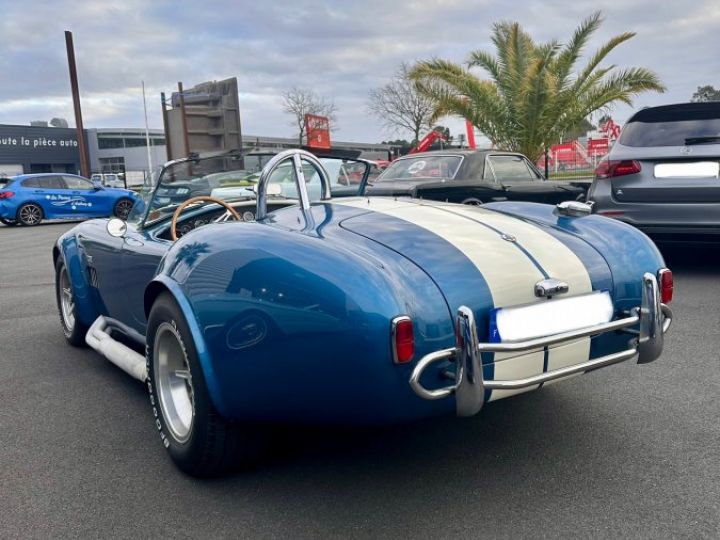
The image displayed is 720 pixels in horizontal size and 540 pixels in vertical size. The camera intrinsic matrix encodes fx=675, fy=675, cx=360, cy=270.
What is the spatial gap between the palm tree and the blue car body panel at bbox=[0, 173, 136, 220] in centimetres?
854

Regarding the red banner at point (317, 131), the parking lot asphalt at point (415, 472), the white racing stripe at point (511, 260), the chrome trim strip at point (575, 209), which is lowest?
the parking lot asphalt at point (415, 472)

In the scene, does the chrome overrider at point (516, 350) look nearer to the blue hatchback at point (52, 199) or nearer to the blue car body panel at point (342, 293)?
the blue car body panel at point (342, 293)

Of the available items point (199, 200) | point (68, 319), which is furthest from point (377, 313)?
point (68, 319)

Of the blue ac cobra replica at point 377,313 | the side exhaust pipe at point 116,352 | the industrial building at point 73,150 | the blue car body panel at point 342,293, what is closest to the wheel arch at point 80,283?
the side exhaust pipe at point 116,352

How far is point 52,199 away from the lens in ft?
55.5

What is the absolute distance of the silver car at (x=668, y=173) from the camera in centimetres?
547

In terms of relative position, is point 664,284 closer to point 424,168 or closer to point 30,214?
point 424,168

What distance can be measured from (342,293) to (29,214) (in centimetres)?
1709

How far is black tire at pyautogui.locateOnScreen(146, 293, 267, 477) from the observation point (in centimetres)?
232

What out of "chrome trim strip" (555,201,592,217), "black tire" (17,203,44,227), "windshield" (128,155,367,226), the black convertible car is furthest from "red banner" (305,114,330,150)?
"chrome trim strip" (555,201,592,217)

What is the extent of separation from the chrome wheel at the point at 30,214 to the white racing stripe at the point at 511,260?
53.6 ft

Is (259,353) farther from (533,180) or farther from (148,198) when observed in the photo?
(533,180)

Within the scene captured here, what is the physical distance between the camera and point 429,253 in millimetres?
2207

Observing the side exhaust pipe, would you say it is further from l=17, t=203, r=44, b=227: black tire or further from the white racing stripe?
l=17, t=203, r=44, b=227: black tire
